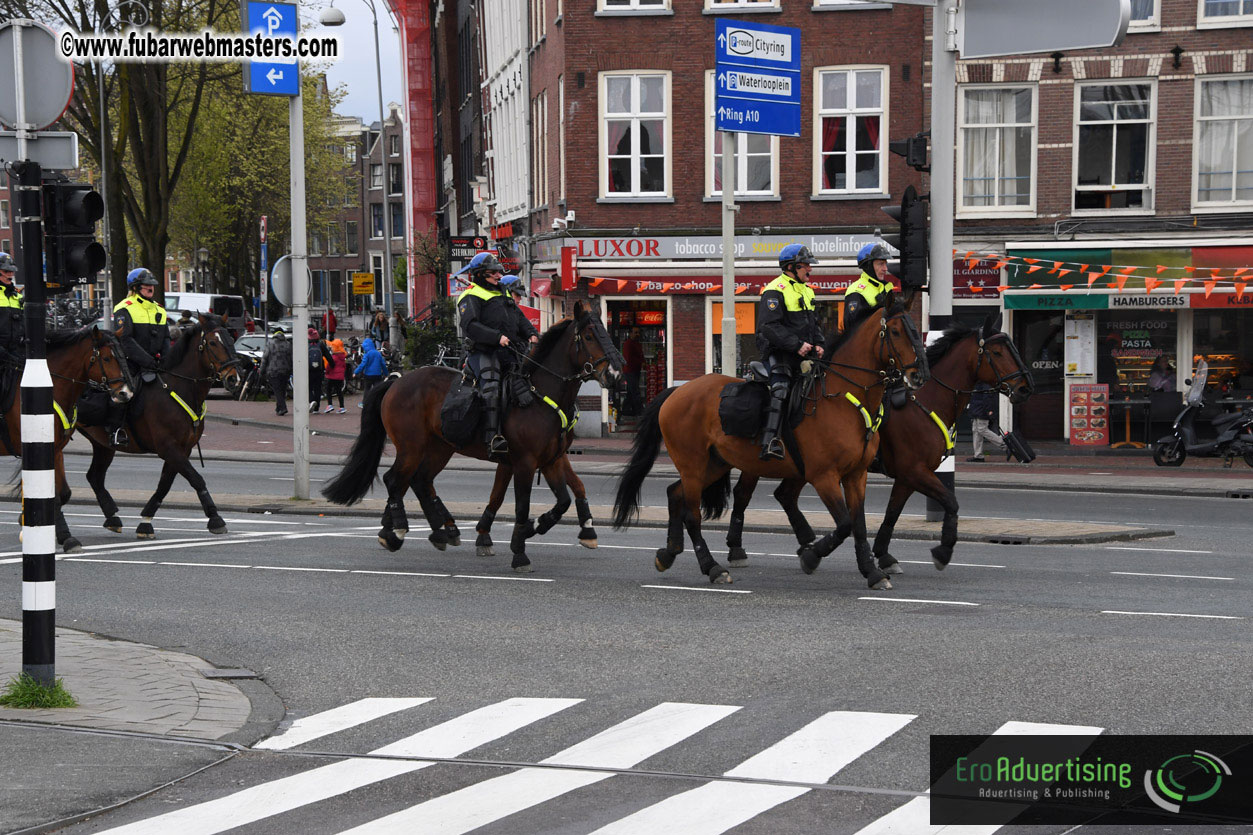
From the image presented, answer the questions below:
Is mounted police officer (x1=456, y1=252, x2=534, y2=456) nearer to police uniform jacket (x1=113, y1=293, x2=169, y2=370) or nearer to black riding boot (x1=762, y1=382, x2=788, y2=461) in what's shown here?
black riding boot (x1=762, y1=382, x2=788, y2=461)

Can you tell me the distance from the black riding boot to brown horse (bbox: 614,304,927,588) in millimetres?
171

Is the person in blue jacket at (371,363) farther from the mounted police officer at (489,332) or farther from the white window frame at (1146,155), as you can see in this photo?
the mounted police officer at (489,332)

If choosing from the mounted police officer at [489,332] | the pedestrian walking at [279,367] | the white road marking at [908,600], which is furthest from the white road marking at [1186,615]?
the pedestrian walking at [279,367]

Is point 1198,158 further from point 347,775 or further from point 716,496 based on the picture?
point 347,775

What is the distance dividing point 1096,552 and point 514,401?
5704 mm

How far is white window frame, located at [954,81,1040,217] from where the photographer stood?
98.5 ft

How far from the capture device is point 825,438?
470 inches

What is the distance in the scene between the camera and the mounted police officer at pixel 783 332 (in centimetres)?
1201

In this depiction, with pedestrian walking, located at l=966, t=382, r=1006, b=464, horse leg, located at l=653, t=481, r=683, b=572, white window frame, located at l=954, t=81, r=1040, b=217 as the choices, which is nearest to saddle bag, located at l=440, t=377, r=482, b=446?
horse leg, located at l=653, t=481, r=683, b=572

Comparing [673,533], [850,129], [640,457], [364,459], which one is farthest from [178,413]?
[850,129]

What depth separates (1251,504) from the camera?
2031 centimetres

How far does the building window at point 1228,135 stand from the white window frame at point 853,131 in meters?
6.01

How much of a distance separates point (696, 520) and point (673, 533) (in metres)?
0.25

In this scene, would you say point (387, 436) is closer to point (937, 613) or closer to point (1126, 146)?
point (937, 613)
